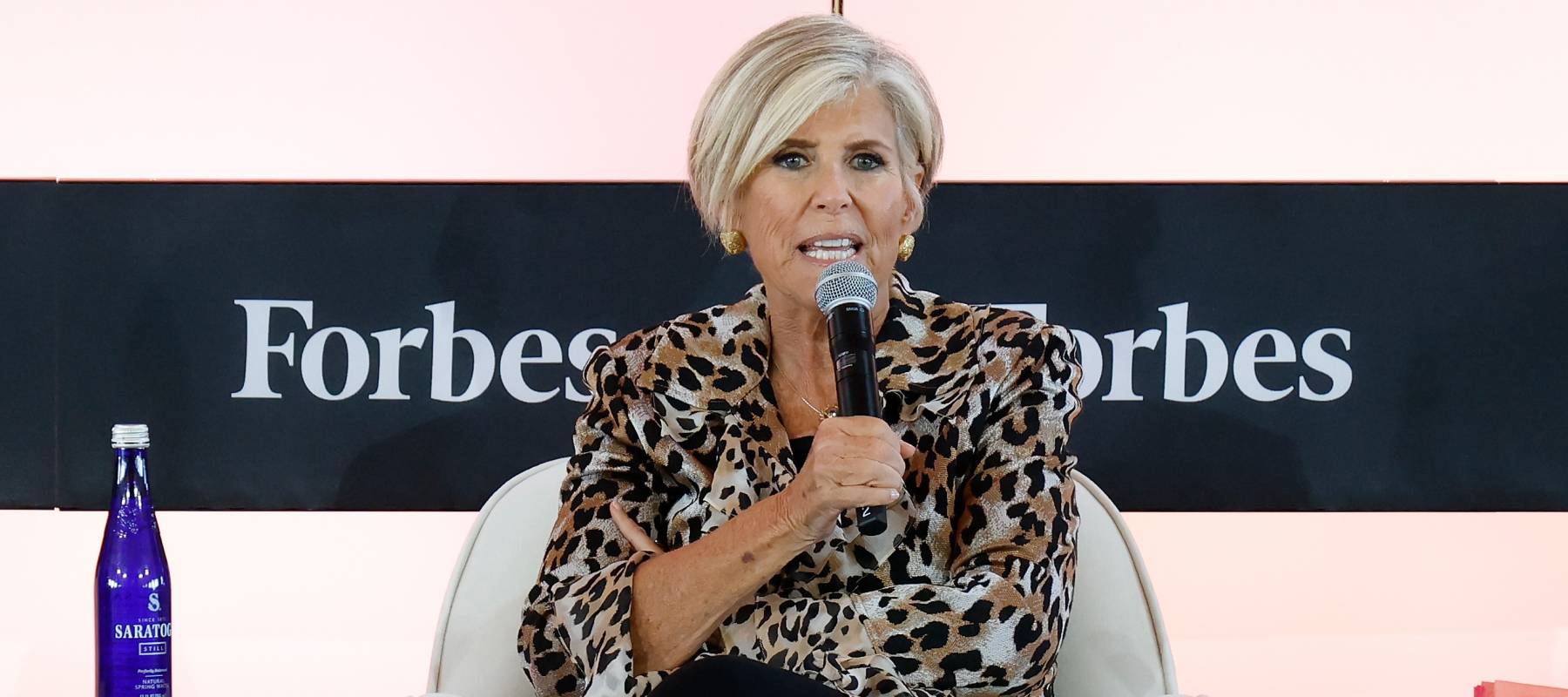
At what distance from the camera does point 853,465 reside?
4.65ft

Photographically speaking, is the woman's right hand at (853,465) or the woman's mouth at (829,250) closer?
the woman's right hand at (853,465)

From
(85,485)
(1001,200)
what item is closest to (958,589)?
(1001,200)

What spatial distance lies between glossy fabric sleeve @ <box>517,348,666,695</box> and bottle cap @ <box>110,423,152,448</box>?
1.93 feet

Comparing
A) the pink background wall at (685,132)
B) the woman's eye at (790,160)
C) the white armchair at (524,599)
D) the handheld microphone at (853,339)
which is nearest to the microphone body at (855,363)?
the handheld microphone at (853,339)

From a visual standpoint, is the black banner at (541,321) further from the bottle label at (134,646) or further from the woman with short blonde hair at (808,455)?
the woman with short blonde hair at (808,455)

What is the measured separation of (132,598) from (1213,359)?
195 cm

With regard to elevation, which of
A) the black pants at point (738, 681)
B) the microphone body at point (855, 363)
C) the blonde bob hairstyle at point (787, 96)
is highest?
the blonde bob hairstyle at point (787, 96)

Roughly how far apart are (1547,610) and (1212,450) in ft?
3.06

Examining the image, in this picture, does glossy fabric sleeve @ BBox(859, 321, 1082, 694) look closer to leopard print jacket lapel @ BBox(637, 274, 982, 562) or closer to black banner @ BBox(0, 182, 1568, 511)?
leopard print jacket lapel @ BBox(637, 274, 982, 562)

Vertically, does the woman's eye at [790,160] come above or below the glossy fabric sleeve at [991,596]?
above

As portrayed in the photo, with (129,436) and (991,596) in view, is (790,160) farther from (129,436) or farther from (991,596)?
(129,436)

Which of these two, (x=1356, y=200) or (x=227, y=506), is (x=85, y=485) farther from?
(x=1356, y=200)

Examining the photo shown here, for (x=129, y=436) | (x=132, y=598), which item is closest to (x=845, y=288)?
(x=129, y=436)

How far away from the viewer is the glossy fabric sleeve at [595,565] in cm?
169
